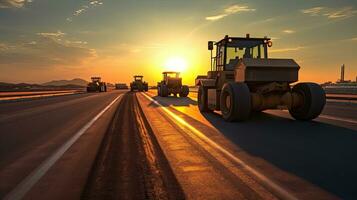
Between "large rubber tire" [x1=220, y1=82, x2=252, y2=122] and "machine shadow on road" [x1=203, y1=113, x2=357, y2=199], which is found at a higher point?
"large rubber tire" [x1=220, y1=82, x2=252, y2=122]

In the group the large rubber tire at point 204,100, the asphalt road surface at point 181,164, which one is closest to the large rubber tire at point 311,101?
the asphalt road surface at point 181,164

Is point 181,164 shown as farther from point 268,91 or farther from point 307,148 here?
point 268,91

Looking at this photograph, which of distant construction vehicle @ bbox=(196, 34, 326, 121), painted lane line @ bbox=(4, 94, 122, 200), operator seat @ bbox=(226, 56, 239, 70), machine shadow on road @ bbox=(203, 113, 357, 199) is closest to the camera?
painted lane line @ bbox=(4, 94, 122, 200)

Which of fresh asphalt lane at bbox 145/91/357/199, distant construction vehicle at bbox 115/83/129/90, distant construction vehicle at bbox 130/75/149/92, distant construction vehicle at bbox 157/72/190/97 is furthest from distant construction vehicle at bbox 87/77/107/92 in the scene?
fresh asphalt lane at bbox 145/91/357/199

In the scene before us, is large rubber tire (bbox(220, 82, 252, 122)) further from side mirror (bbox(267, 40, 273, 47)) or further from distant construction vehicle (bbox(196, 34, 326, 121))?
side mirror (bbox(267, 40, 273, 47))

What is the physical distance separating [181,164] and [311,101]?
6521mm

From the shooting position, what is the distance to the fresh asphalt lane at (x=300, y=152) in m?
4.23

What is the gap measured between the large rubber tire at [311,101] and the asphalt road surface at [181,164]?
4.89 feet

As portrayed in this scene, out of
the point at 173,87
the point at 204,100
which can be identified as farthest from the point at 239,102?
the point at 173,87

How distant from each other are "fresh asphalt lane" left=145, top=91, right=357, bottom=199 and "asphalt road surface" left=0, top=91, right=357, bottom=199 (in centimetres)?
1

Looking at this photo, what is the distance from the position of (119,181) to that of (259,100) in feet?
23.4

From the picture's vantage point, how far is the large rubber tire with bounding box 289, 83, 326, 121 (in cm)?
1016

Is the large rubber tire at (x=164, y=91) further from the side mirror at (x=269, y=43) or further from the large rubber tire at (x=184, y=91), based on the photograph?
the side mirror at (x=269, y=43)

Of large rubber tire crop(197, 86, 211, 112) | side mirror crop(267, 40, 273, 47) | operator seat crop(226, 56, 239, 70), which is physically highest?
side mirror crop(267, 40, 273, 47)
